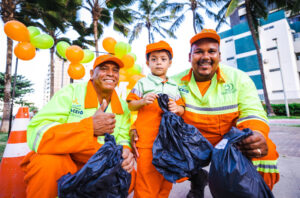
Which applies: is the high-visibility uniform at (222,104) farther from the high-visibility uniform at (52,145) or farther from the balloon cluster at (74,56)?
the balloon cluster at (74,56)

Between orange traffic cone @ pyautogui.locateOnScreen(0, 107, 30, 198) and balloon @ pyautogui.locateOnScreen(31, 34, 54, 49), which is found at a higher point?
balloon @ pyautogui.locateOnScreen(31, 34, 54, 49)

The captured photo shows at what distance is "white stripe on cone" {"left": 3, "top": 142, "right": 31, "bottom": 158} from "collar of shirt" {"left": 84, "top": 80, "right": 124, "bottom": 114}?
1.14 meters

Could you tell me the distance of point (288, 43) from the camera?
23953 millimetres

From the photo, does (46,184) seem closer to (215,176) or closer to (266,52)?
(215,176)

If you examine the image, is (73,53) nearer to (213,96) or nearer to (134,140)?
(134,140)

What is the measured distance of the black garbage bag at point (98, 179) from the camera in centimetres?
120

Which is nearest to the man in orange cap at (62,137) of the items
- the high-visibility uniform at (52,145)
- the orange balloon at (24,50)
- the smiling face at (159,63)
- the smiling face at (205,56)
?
the high-visibility uniform at (52,145)

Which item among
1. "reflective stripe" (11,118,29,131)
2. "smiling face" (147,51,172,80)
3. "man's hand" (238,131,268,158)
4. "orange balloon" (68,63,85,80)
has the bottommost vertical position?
"man's hand" (238,131,268,158)

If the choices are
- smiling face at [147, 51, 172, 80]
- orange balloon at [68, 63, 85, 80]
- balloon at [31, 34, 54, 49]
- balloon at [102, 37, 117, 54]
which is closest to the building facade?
balloon at [102, 37, 117, 54]

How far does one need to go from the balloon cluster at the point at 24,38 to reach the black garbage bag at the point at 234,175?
238 inches

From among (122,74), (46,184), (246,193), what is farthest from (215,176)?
(122,74)

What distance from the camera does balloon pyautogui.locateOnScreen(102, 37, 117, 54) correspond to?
6.39 metres

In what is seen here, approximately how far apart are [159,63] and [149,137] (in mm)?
1032

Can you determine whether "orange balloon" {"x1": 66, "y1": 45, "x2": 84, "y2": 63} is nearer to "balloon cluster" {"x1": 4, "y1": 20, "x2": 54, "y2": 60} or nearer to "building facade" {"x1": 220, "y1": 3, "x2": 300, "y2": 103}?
"balloon cluster" {"x1": 4, "y1": 20, "x2": 54, "y2": 60}
